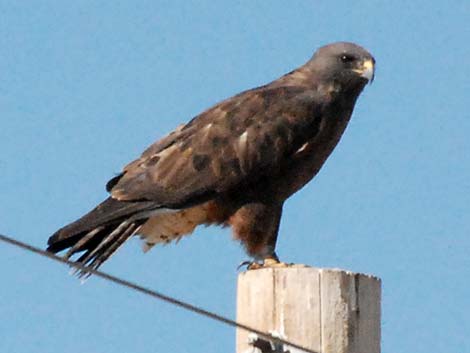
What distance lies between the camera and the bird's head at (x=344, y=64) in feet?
26.2

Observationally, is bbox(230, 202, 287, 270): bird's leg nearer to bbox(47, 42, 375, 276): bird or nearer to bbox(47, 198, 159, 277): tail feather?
bbox(47, 42, 375, 276): bird

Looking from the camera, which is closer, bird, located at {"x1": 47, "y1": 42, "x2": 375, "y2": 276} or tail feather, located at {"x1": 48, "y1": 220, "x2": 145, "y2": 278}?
tail feather, located at {"x1": 48, "y1": 220, "x2": 145, "y2": 278}

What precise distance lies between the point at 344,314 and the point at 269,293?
0.27 meters

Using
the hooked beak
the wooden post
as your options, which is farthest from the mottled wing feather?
the wooden post

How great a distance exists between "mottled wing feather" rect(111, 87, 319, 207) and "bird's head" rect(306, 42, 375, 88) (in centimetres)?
27

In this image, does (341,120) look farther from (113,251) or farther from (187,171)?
(113,251)

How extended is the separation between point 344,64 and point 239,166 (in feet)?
3.68

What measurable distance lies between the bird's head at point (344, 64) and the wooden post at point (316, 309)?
375 cm

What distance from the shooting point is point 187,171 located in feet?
24.4

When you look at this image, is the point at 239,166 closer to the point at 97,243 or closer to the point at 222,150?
the point at 222,150

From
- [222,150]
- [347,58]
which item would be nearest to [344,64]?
[347,58]

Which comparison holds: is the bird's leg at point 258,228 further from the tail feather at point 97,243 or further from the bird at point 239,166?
the tail feather at point 97,243

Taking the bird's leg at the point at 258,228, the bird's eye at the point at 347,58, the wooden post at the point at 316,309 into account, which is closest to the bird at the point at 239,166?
the bird's leg at the point at 258,228

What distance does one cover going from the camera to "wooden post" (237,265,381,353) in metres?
4.20
